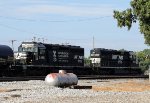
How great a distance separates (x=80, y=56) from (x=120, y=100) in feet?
124

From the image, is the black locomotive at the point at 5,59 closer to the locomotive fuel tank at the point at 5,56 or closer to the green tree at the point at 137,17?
the locomotive fuel tank at the point at 5,56

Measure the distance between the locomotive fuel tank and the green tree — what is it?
15.1m

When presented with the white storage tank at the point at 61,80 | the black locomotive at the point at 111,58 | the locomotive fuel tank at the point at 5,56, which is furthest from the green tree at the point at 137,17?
the black locomotive at the point at 111,58

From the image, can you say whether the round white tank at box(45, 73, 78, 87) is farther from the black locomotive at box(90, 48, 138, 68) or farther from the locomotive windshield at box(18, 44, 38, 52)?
the black locomotive at box(90, 48, 138, 68)

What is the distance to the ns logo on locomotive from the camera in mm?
47312

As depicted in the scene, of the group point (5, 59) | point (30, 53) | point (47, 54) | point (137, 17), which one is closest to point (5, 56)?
point (5, 59)

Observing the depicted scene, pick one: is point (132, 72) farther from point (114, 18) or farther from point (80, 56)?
point (114, 18)

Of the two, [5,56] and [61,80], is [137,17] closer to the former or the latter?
[61,80]

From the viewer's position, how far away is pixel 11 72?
4747 centimetres

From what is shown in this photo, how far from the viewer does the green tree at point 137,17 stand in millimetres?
34388

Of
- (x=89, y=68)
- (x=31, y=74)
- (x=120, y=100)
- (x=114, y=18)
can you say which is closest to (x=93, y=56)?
(x=89, y=68)

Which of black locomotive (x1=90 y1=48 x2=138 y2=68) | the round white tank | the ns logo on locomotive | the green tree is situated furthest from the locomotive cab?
the round white tank

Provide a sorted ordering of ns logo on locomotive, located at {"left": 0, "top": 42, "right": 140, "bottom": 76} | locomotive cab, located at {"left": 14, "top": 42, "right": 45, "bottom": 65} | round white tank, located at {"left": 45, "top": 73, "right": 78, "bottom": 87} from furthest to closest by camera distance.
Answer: locomotive cab, located at {"left": 14, "top": 42, "right": 45, "bottom": 65}
ns logo on locomotive, located at {"left": 0, "top": 42, "right": 140, "bottom": 76}
round white tank, located at {"left": 45, "top": 73, "right": 78, "bottom": 87}

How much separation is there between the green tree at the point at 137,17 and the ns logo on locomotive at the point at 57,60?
15.6m
